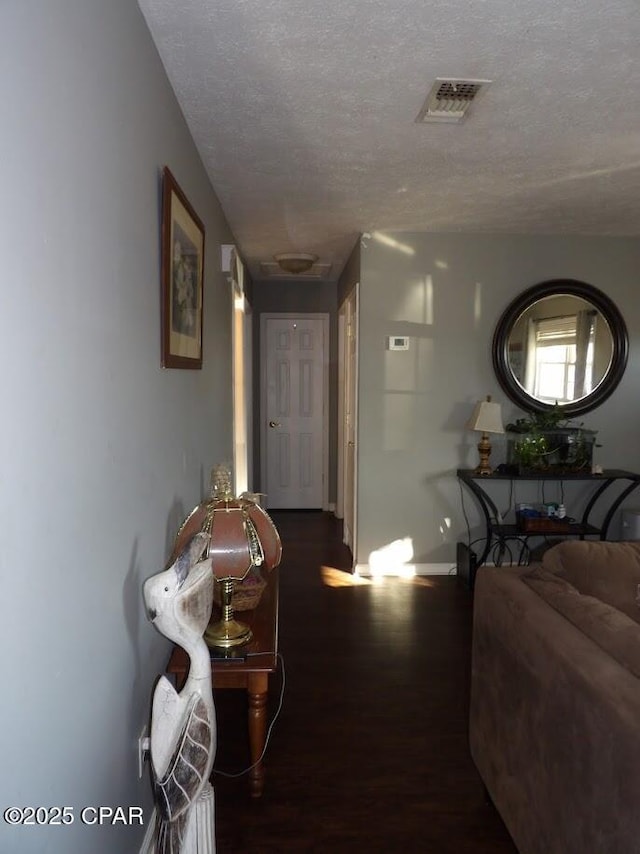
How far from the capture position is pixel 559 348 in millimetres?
4074

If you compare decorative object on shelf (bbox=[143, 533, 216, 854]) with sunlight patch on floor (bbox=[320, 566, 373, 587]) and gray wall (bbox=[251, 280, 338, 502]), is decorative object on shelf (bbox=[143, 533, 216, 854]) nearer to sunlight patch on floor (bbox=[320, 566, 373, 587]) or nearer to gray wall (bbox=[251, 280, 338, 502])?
sunlight patch on floor (bbox=[320, 566, 373, 587])

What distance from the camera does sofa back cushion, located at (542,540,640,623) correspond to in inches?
66.1

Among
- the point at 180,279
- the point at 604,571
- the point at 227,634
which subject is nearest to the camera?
the point at 604,571

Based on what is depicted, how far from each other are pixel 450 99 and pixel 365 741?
7.94 feet

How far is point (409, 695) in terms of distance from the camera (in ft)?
8.52

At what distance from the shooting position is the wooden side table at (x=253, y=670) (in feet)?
5.89

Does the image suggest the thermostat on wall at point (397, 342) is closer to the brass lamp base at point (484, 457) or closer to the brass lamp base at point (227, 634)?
the brass lamp base at point (484, 457)

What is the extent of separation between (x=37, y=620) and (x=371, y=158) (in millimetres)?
2351

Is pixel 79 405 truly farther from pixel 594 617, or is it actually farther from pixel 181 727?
pixel 594 617

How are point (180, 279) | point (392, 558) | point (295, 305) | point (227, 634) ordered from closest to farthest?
point (227, 634)
point (180, 279)
point (392, 558)
point (295, 305)

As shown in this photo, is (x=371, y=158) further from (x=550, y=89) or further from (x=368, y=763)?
(x=368, y=763)

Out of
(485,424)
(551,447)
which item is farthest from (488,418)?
(551,447)

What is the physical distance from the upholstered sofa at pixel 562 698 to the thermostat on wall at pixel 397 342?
7.81 feet

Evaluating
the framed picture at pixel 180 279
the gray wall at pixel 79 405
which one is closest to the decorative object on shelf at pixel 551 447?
the framed picture at pixel 180 279
